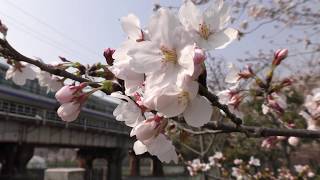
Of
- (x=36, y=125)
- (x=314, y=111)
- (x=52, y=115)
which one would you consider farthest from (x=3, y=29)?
(x=52, y=115)

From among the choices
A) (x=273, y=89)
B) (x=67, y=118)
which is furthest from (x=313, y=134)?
(x=67, y=118)

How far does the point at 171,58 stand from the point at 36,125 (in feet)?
83.8

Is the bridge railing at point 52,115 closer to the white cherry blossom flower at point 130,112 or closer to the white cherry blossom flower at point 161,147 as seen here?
the white cherry blossom flower at point 130,112

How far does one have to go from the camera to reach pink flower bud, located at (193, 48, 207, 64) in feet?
3.58

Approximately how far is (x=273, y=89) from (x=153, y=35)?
4.44ft

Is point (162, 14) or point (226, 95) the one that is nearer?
point (162, 14)

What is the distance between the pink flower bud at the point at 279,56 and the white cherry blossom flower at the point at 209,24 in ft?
3.39

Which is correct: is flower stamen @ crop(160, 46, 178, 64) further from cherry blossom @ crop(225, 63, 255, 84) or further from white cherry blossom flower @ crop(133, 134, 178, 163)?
cherry blossom @ crop(225, 63, 255, 84)

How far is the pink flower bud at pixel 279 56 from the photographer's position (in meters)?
2.24

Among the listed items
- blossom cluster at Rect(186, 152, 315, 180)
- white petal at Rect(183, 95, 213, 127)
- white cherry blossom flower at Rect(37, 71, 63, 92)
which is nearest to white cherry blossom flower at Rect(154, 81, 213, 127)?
white petal at Rect(183, 95, 213, 127)

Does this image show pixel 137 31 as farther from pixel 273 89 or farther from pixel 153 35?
pixel 273 89

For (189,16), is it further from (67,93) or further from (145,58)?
(67,93)

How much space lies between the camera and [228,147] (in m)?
26.0

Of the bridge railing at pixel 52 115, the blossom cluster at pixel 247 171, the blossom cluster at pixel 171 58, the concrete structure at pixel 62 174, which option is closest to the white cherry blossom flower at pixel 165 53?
the blossom cluster at pixel 171 58
